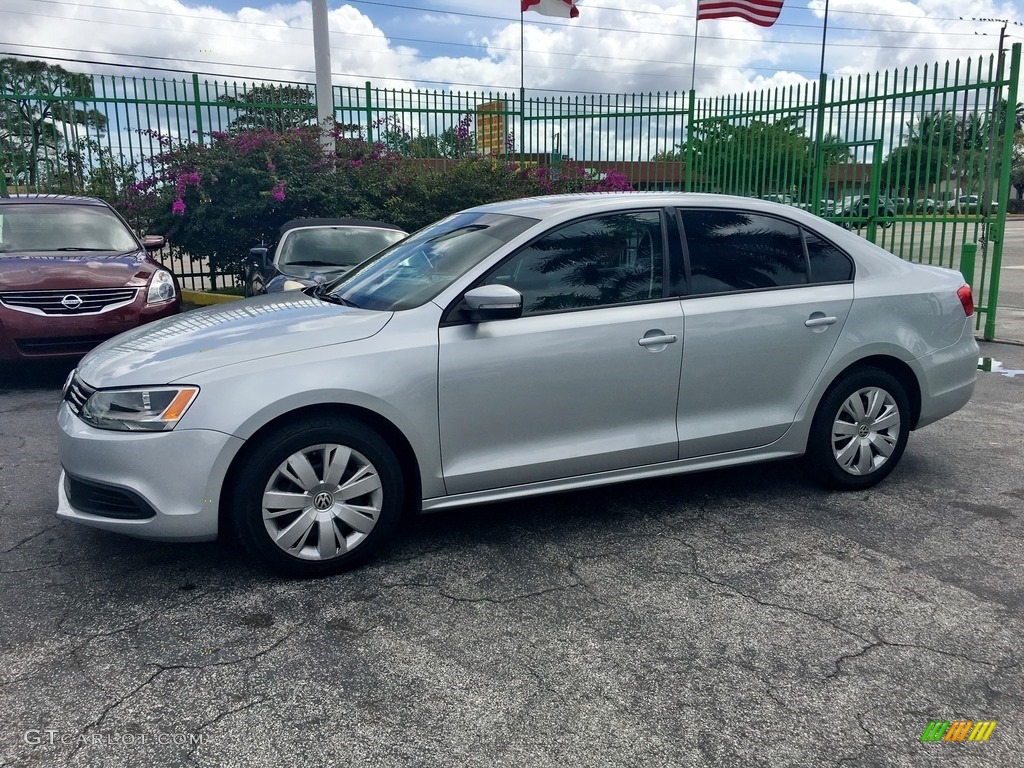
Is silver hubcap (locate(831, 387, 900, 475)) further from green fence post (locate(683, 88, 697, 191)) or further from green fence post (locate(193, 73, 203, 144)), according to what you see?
green fence post (locate(193, 73, 203, 144))

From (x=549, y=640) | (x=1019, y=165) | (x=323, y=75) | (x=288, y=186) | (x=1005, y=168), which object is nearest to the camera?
(x=549, y=640)

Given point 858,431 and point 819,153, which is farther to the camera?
point 819,153

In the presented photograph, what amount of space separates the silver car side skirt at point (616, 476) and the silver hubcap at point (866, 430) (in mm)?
256

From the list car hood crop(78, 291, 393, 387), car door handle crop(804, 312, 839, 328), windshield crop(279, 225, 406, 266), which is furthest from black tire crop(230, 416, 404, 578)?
windshield crop(279, 225, 406, 266)

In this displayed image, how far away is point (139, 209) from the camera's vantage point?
12609mm

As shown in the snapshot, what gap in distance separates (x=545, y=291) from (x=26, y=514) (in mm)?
2857

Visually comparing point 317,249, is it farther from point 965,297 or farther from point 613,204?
point 965,297

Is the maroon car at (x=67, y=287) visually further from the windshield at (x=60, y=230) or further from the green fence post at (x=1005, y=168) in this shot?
the green fence post at (x=1005, y=168)

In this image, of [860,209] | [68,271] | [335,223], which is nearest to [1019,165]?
[860,209]

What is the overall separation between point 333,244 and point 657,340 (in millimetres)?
5512

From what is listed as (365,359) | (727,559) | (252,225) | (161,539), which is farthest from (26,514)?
(252,225)

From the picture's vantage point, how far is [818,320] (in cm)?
446

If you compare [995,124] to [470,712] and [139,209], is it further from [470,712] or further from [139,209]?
[139,209]

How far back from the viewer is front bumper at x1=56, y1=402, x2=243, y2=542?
3.36 meters
